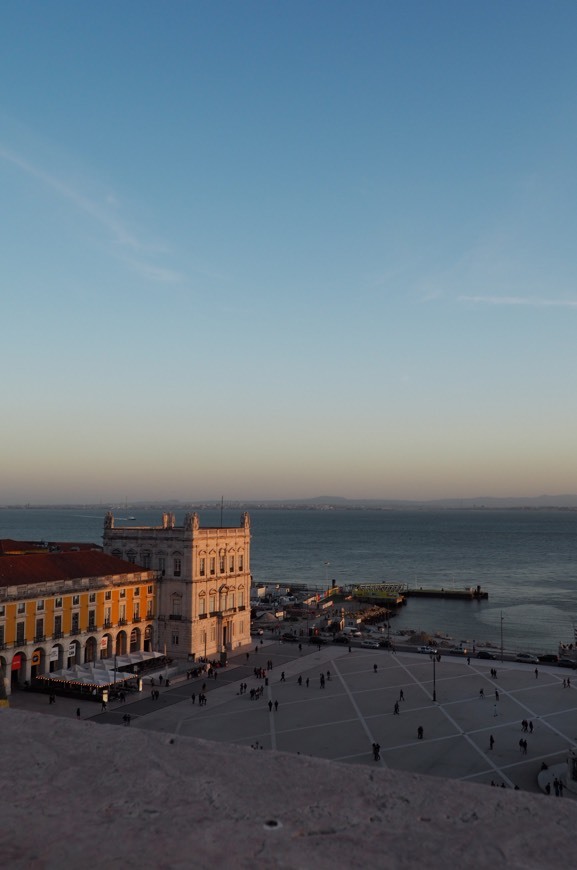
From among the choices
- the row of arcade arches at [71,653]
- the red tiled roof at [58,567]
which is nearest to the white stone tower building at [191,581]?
the row of arcade arches at [71,653]

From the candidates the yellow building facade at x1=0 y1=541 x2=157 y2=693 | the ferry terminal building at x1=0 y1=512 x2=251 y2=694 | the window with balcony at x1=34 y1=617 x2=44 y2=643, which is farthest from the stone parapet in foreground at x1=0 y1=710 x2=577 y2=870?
the window with balcony at x1=34 y1=617 x2=44 y2=643

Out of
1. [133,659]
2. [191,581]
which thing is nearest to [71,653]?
[133,659]

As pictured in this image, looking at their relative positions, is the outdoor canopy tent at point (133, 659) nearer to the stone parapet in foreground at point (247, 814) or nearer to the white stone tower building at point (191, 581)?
the white stone tower building at point (191, 581)

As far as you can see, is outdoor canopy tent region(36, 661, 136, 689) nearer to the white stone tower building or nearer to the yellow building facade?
the yellow building facade

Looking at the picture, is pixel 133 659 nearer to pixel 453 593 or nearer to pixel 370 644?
pixel 370 644

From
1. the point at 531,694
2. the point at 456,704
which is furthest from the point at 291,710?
the point at 531,694

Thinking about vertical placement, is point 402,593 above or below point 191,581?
below

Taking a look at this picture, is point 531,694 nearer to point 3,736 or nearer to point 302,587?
point 3,736
